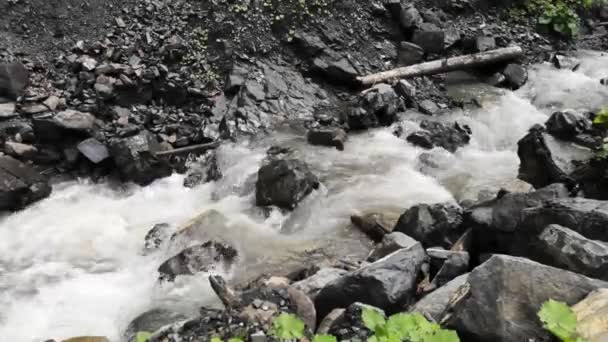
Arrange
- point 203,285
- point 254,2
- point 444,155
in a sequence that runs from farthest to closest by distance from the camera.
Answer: point 254,2
point 444,155
point 203,285

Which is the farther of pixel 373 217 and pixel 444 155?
pixel 444 155

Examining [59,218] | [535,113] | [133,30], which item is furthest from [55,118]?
[535,113]

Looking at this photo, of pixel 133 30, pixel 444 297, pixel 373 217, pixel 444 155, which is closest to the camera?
pixel 444 297

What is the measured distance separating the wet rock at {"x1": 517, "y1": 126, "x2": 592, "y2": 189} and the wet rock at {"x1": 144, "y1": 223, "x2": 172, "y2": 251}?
569 cm

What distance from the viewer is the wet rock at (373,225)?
749 cm

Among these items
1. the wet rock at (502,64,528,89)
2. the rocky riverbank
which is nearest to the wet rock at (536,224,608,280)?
the rocky riverbank

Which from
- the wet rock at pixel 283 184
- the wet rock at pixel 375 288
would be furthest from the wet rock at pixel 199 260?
the wet rock at pixel 375 288

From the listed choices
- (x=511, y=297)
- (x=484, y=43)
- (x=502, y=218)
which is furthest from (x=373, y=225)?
(x=484, y=43)

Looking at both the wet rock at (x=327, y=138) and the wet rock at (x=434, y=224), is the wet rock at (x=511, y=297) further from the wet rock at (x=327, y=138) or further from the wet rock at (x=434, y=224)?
the wet rock at (x=327, y=138)

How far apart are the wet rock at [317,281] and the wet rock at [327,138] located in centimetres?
428

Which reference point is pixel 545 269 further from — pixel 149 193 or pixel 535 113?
pixel 535 113

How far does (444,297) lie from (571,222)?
1720 mm

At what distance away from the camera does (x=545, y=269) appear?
391cm

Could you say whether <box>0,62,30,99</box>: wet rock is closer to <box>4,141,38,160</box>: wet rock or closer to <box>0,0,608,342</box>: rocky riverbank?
<box>0,0,608,342</box>: rocky riverbank
